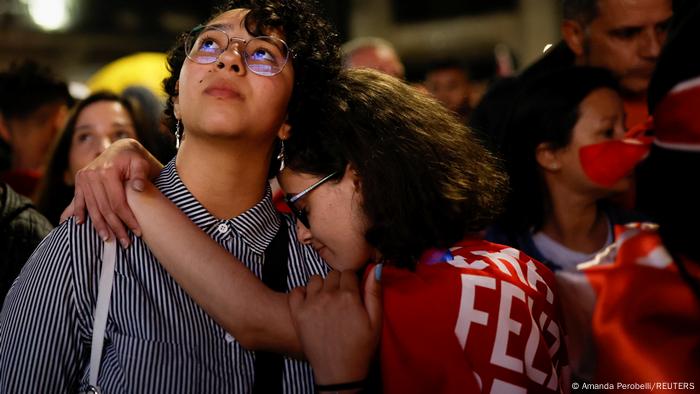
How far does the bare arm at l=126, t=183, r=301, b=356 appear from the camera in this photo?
5.66ft

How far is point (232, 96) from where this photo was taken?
6.12ft

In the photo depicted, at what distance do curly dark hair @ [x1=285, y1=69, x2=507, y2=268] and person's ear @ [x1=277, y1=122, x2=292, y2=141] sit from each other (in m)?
0.02

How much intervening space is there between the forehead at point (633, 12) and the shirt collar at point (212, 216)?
2.15 metres

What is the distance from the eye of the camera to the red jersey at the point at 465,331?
1629mm

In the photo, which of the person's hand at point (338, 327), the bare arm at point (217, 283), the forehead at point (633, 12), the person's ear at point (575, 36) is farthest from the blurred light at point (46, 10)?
the person's hand at point (338, 327)

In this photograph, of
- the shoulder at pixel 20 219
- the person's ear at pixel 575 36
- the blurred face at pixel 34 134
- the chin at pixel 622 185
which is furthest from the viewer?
the blurred face at pixel 34 134

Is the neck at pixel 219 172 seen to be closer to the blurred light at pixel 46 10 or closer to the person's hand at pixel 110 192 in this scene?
the person's hand at pixel 110 192

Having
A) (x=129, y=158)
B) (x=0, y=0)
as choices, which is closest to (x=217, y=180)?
(x=129, y=158)

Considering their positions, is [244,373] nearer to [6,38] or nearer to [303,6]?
[303,6]

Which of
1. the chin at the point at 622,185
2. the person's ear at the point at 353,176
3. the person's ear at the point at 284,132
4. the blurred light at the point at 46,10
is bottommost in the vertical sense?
the chin at the point at 622,185

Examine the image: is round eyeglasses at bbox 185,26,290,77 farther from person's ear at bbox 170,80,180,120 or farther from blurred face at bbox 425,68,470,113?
blurred face at bbox 425,68,470,113

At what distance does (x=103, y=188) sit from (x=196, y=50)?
49 cm

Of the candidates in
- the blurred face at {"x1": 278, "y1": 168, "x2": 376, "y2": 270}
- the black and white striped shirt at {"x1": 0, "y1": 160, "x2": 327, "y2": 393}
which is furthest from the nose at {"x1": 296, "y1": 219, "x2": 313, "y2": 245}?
the black and white striped shirt at {"x1": 0, "y1": 160, "x2": 327, "y2": 393}

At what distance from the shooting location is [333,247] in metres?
2.04
